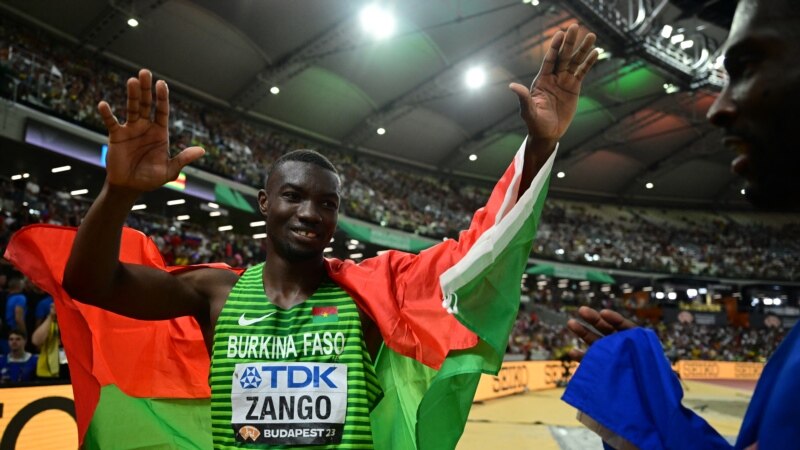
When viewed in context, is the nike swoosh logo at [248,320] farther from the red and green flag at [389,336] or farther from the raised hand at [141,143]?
the raised hand at [141,143]

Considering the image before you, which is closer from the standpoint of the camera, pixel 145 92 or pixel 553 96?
pixel 145 92

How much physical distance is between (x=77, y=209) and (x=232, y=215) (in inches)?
249

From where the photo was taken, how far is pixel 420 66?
2503cm

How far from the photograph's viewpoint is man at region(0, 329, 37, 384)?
5895 millimetres

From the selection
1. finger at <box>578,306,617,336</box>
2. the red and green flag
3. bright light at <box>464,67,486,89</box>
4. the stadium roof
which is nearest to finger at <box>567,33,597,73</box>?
the red and green flag

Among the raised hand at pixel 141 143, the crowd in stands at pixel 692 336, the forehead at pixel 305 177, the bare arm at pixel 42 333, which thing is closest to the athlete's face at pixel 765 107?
the raised hand at pixel 141 143

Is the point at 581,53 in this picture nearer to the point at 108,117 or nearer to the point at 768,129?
the point at 768,129

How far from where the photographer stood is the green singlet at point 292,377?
7.05 feet

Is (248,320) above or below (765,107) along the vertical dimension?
below

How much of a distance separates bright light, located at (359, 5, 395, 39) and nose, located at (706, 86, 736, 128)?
20660 millimetres

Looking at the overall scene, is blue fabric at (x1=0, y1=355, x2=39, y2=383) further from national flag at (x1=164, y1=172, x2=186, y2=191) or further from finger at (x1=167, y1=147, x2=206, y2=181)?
national flag at (x1=164, y1=172, x2=186, y2=191)

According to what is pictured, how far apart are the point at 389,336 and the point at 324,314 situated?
280 millimetres

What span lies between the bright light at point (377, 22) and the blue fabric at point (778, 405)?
20.8 meters

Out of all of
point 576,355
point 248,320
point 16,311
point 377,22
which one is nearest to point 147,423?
point 248,320
